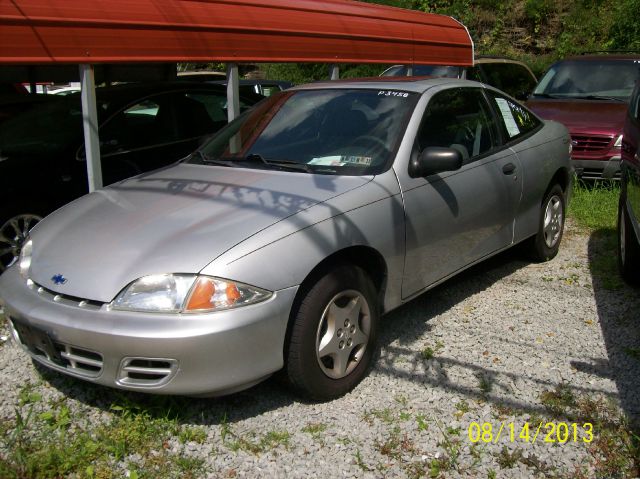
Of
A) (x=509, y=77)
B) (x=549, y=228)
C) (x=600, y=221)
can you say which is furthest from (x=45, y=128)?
(x=509, y=77)

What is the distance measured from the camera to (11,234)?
5422 mm

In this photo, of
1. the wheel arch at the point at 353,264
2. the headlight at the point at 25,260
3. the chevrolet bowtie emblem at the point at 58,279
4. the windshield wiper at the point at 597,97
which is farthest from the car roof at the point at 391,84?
the windshield wiper at the point at 597,97

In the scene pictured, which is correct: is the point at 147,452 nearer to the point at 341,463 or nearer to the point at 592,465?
the point at 341,463

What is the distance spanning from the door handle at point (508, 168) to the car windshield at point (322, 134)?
967 mm

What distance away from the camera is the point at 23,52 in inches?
180

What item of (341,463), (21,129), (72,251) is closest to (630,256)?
(341,463)

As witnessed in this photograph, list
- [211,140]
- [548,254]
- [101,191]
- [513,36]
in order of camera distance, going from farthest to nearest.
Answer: [513,36] < [548,254] < [211,140] < [101,191]

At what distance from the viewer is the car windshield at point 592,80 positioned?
940 cm

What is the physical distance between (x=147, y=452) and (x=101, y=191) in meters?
1.74

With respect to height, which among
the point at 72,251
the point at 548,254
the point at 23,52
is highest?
the point at 23,52

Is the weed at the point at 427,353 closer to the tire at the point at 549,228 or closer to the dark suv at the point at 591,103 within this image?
the tire at the point at 549,228

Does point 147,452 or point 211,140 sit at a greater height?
point 211,140

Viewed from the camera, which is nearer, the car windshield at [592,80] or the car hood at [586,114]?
the car hood at [586,114]

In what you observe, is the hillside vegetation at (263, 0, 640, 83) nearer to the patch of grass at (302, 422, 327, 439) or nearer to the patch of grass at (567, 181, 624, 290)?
the patch of grass at (567, 181, 624, 290)
